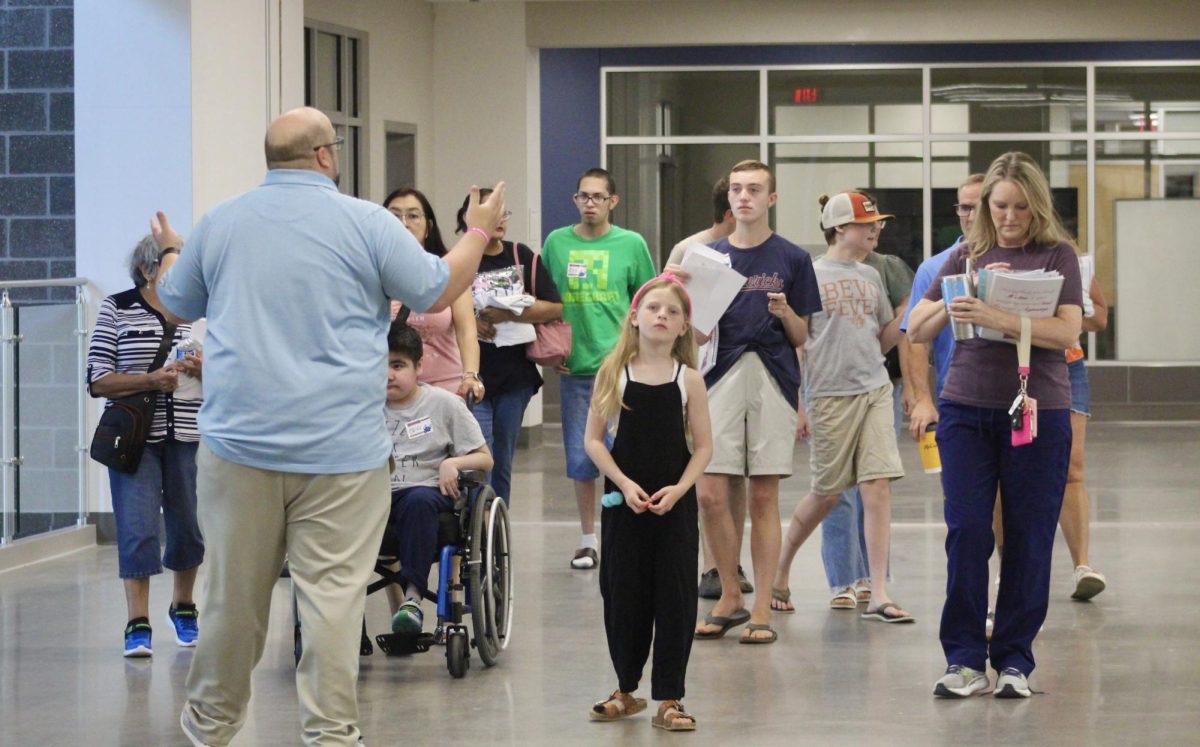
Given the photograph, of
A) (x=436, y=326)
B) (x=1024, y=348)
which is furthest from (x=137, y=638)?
(x=1024, y=348)

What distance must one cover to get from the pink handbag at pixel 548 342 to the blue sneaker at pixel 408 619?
220cm

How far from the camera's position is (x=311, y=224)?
401cm

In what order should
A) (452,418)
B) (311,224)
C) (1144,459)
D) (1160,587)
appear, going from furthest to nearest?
(1144,459) < (1160,587) < (452,418) < (311,224)

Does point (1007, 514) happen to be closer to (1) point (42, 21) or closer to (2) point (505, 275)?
(2) point (505, 275)

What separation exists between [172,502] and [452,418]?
1.10 m

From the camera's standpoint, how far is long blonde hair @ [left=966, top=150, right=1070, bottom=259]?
5.14 m

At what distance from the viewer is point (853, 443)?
668cm

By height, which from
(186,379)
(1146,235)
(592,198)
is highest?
(1146,235)

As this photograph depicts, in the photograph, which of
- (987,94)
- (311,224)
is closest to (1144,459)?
(987,94)

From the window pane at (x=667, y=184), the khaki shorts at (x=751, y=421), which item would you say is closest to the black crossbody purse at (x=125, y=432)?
the khaki shorts at (x=751, y=421)

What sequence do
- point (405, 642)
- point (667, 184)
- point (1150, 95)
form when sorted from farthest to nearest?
point (667, 184) < point (1150, 95) < point (405, 642)

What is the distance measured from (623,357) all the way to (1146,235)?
12456 mm

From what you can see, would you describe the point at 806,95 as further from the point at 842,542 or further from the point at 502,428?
the point at 842,542

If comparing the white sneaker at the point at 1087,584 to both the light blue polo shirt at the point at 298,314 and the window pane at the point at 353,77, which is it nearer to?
the light blue polo shirt at the point at 298,314
